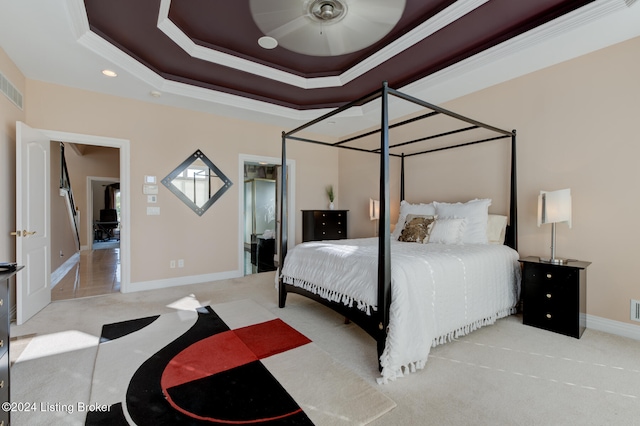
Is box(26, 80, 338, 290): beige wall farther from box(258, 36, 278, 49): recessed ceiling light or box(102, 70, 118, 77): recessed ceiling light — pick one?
box(258, 36, 278, 49): recessed ceiling light

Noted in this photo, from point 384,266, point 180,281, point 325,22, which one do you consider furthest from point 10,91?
point 384,266

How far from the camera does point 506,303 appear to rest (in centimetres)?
286

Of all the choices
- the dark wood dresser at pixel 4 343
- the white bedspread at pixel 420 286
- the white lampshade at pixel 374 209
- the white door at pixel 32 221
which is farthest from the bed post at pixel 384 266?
the white door at pixel 32 221

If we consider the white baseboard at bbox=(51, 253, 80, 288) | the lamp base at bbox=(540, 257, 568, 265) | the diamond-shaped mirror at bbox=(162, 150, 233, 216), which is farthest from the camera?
the white baseboard at bbox=(51, 253, 80, 288)

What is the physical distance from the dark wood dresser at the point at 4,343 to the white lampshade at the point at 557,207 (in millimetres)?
3779

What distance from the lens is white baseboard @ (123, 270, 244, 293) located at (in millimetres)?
4031

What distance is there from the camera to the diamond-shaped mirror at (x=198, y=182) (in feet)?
14.3

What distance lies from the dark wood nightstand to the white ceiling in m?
2.01

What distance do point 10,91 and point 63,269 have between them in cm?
370

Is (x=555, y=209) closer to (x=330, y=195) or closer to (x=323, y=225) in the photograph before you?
(x=323, y=225)

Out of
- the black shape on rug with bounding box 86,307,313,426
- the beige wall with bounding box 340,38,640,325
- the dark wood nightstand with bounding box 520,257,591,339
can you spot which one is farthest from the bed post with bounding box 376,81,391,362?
the beige wall with bounding box 340,38,640,325

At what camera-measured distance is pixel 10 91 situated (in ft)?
9.66

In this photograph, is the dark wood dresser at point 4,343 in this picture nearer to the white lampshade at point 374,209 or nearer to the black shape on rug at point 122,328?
the black shape on rug at point 122,328

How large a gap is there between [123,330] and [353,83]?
3844mm
